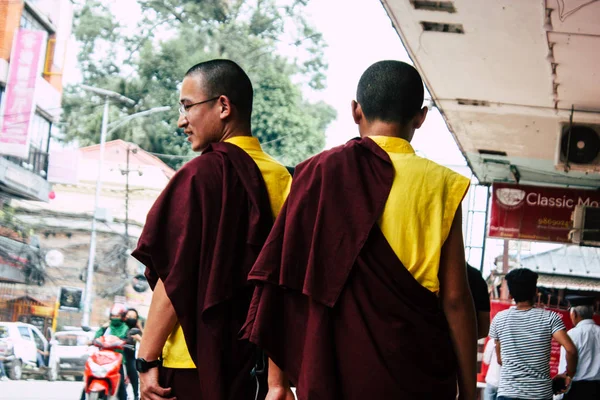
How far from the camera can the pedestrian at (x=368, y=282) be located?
6.41 ft

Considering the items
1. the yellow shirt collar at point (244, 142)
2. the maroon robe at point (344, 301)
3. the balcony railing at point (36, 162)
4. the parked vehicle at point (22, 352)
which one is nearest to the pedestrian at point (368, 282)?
the maroon robe at point (344, 301)

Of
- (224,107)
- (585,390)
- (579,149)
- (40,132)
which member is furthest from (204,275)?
(40,132)

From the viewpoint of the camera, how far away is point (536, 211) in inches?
467

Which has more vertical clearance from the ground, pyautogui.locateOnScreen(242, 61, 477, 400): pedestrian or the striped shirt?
pyautogui.locateOnScreen(242, 61, 477, 400): pedestrian

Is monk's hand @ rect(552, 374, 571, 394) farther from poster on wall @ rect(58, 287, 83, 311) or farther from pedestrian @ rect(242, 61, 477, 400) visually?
poster on wall @ rect(58, 287, 83, 311)

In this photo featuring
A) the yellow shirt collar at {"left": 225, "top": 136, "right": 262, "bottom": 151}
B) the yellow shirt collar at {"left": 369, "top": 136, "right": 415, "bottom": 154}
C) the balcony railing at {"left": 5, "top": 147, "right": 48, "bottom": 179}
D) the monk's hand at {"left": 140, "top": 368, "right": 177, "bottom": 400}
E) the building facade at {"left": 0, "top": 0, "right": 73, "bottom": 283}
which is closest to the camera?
the yellow shirt collar at {"left": 369, "top": 136, "right": 415, "bottom": 154}

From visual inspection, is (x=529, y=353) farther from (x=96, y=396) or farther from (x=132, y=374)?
(x=132, y=374)

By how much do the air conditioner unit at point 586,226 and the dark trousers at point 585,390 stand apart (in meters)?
4.48

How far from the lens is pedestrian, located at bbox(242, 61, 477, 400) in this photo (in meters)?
1.95

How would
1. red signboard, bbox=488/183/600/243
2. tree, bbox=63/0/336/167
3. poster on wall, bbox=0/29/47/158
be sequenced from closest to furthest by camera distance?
red signboard, bbox=488/183/600/243 < poster on wall, bbox=0/29/47/158 < tree, bbox=63/0/336/167

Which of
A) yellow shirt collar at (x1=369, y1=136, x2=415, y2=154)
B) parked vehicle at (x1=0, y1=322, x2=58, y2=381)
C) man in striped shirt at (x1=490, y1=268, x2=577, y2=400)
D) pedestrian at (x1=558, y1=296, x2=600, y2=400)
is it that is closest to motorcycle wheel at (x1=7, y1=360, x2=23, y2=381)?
parked vehicle at (x1=0, y1=322, x2=58, y2=381)

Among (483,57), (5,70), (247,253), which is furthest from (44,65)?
(247,253)

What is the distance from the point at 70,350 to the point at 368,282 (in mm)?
17743

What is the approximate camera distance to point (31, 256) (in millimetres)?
22906
